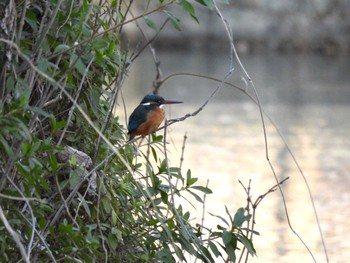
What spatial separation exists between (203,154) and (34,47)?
582cm

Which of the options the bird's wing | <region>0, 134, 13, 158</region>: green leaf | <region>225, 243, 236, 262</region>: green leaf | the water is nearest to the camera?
<region>0, 134, 13, 158</region>: green leaf

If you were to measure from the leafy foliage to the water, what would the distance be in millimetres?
244

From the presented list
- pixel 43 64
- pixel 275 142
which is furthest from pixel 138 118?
pixel 275 142

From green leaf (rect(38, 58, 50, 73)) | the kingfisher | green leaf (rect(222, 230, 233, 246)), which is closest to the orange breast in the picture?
the kingfisher

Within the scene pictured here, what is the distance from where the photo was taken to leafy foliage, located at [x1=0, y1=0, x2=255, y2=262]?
2260 millimetres

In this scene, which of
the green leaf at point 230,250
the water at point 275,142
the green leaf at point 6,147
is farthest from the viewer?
the water at point 275,142

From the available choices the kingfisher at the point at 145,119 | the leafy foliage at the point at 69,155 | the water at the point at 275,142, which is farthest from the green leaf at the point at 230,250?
the kingfisher at the point at 145,119

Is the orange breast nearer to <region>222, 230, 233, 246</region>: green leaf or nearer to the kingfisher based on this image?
the kingfisher

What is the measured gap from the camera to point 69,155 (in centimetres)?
263

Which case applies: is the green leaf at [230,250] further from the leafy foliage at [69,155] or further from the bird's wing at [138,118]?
the bird's wing at [138,118]

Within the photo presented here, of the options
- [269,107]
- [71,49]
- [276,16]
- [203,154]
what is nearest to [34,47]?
[71,49]

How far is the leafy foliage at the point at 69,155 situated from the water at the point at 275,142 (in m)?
0.24

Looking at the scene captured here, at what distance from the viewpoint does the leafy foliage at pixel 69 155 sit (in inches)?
89.0

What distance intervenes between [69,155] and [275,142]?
639 cm
